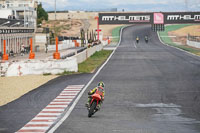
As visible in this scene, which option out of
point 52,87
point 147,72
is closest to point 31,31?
point 147,72

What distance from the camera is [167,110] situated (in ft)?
53.1

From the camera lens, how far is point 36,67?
28.3 m

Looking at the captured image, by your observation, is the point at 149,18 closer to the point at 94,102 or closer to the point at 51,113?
the point at 51,113

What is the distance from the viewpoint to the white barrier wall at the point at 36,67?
28.0 meters

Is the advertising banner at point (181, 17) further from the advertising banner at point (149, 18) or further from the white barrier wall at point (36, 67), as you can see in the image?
the white barrier wall at point (36, 67)

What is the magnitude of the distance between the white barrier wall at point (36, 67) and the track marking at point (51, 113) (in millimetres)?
6337

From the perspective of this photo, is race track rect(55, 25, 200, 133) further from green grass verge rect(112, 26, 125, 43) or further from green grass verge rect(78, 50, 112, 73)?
green grass verge rect(112, 26, 125, 43)

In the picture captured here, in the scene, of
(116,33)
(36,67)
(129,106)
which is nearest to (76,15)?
(116,33)

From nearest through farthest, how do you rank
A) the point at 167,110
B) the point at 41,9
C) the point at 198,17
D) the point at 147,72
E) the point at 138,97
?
the point at 167,110 < the point at 138,97 < the point at 147,72 < the point at 198,17 < the point at 41,9

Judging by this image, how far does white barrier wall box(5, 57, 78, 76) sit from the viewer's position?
28.0m

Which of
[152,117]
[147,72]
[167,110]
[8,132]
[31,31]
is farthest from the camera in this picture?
[31,31]

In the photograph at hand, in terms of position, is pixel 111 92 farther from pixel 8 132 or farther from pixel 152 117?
pixel 8 132

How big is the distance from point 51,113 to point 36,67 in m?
12.8

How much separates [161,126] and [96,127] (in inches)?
75.1
